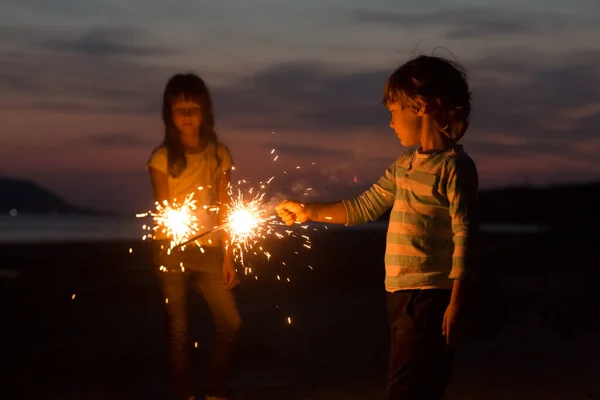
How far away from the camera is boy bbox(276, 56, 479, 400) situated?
4755mm

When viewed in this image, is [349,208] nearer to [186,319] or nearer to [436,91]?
[436,91]

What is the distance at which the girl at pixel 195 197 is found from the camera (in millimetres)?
6746

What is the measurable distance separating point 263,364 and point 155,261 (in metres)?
3.12

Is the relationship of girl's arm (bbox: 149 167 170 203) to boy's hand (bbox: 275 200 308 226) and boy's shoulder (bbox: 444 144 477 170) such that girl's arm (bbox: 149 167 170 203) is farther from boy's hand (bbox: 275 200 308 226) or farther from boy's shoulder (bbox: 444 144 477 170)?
boy's shoulder (bbox: 444 144 477 170)

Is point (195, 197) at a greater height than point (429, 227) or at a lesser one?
greater

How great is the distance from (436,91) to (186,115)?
2.42 meters

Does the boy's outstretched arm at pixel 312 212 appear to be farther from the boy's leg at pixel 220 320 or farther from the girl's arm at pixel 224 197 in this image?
the boy's leg at pixel 220 320

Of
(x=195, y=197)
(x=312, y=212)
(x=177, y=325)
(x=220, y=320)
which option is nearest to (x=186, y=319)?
(x=177, y=325)

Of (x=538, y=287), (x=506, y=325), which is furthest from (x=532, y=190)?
(x=506, y=325)

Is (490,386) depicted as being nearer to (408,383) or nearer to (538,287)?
(408,383)

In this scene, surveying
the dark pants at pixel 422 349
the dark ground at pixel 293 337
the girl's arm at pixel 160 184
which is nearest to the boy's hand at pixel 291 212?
the dark pants at pixel 422 349

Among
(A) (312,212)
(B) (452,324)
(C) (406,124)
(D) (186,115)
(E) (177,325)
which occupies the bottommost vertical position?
(E) (177,325)

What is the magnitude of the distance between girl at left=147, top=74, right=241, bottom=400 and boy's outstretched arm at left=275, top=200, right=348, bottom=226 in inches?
50.0

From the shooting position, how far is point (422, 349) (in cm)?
481
